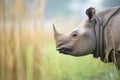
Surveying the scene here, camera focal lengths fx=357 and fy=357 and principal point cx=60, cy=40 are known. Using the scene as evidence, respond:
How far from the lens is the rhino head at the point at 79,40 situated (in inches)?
73.1

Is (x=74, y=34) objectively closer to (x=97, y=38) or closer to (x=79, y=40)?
(x=79, y=40)

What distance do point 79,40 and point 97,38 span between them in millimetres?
120

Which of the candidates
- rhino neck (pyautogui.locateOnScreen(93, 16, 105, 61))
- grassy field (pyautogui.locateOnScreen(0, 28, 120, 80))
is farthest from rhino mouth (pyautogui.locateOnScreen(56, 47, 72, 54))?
grassy field (pyautogui.locateOnScreen(0, 28, 120, 80))

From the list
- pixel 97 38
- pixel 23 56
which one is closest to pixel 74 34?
pixel 97 38

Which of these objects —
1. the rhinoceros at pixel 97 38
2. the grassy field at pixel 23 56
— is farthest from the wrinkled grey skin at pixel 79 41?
the grassy field at pixel 23 56

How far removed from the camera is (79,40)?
6.23 ft

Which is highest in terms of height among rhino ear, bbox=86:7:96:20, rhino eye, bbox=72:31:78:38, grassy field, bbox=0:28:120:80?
rhino ear, bbox=86:7:96:20

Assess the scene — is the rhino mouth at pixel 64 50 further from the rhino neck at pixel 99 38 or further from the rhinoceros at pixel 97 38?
the rhino neck at pixel 99 38

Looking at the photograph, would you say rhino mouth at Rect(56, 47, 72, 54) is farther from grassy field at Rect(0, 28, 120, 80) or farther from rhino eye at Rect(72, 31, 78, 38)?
grassy field at Rect(0, 28, 120, 80)

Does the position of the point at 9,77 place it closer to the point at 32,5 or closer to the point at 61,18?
the point at 32,5

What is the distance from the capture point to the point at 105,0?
112 inches

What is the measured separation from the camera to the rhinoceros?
1.71 meters

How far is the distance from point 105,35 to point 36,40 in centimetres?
69

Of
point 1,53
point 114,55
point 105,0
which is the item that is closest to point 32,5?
point 1,53
